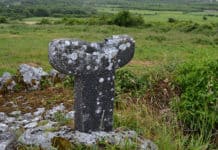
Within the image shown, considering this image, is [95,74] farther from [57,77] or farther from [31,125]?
[57,77]

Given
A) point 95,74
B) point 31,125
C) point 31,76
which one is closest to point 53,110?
point 31,125

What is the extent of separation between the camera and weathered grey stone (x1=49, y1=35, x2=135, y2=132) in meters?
5.36

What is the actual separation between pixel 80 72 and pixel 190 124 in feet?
5.77

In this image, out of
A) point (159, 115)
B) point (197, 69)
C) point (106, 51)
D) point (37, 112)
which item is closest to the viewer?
point (106, 51)

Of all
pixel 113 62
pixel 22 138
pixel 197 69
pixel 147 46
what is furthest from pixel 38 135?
pixel 147 46

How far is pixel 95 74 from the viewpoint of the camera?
5.53 m

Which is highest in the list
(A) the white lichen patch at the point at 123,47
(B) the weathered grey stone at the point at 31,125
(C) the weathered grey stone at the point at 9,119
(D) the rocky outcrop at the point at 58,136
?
(A) the white lichen patch at the point at 123,47

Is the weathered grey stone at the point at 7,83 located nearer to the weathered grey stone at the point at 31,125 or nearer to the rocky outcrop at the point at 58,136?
the weathered grey stone at the point at 31,125

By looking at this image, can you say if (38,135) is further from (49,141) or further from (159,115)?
(159,115)

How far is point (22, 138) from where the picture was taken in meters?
5.26

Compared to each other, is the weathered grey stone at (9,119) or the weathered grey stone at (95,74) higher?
the weathered grey stone at (95,74)

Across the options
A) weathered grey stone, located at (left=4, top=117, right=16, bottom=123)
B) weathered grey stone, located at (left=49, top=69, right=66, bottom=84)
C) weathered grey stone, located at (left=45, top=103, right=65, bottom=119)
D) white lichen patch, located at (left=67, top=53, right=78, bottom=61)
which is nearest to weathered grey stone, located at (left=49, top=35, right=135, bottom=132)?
white lichen patch, located at (left=67, top=53, right=78, bottom=61)

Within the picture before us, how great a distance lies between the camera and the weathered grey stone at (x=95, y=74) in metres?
5.36

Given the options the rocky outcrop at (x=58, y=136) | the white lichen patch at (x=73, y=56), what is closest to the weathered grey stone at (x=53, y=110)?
the rocky outcrop at (x=58, y=136)
